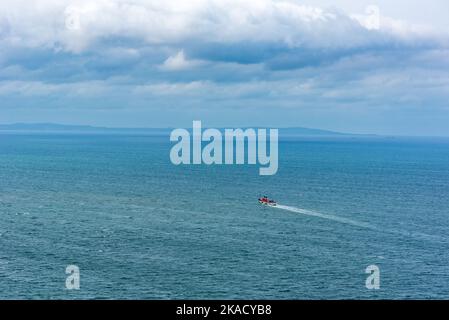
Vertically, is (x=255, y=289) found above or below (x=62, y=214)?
below

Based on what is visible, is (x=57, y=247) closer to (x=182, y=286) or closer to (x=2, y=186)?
(x=182, y=286)

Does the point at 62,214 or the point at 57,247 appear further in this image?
the point at 62,214

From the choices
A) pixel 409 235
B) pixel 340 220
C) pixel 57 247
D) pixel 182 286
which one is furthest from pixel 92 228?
pixel 409 235

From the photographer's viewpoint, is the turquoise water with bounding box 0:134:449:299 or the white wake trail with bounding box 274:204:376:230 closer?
the turquoise water with bounding box 0:134:449:299

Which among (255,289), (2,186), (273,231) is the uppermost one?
(2,186)

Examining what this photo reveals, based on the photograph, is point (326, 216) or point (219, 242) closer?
point (219, 242)

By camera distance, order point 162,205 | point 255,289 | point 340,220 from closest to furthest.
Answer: point 255,289
point 340,220
point 162,205

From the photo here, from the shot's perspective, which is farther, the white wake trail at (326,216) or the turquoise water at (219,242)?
the white wake trail at (326,216)

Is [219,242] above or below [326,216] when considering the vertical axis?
below
